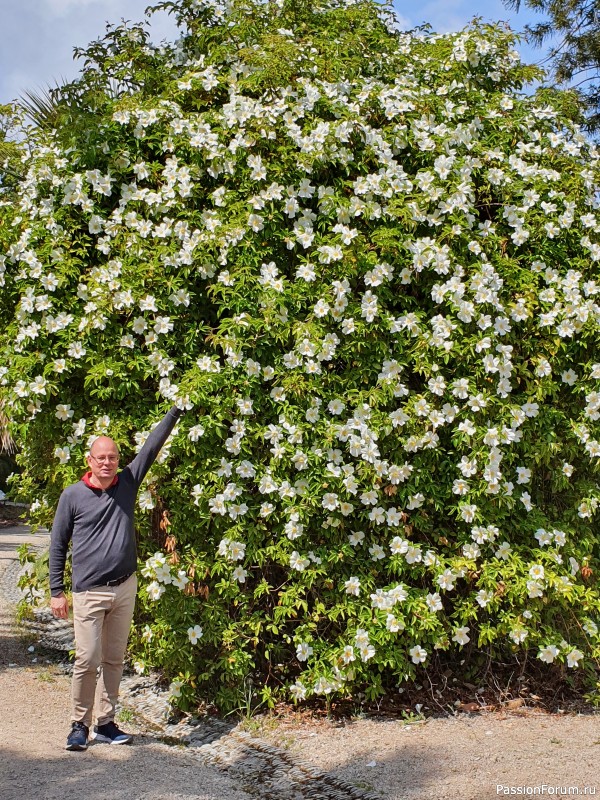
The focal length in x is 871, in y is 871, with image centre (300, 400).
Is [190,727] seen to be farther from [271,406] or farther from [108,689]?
[271,406]

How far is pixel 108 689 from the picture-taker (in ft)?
14.6

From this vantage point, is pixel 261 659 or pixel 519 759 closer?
pixel 519 759

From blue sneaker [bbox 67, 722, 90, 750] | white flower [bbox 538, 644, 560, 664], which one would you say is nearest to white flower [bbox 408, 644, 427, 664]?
white flower [bbox 538, 644, 560, 664]

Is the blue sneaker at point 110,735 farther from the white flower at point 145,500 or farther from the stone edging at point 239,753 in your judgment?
the white flower at point 145,500

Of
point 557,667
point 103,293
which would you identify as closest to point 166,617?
point 103,293

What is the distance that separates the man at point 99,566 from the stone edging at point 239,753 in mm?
449

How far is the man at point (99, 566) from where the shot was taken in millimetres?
4293

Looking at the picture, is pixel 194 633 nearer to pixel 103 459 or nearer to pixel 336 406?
pixel 103 459

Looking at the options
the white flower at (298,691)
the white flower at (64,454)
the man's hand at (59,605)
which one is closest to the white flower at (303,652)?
the white flower at (298,691)

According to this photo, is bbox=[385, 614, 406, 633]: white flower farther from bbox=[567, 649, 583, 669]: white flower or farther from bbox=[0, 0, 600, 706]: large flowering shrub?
bbox=[567, 649, 583, 669]: white flower

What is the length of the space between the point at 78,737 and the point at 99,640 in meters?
0.46

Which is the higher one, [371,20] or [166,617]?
[371,20]

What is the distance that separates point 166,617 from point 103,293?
1.80 metres

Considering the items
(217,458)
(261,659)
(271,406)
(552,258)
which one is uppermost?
(552,258)
